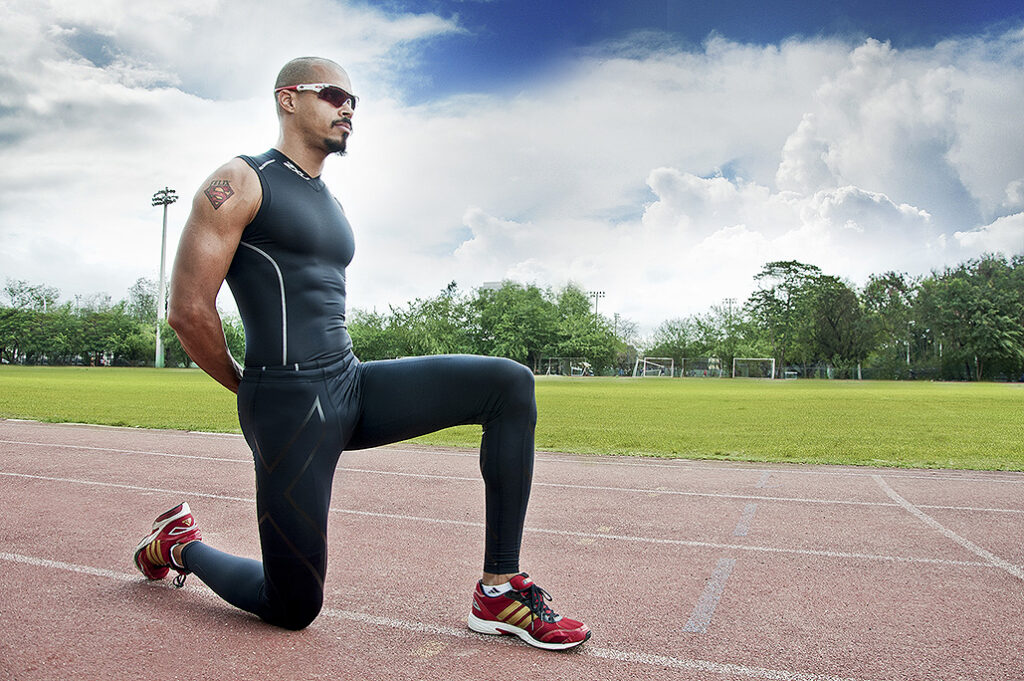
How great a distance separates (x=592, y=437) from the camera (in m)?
12.9

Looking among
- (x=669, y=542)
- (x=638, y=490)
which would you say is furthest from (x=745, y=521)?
(x=638, y=490)

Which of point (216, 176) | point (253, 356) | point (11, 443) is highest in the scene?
point (216, 176)

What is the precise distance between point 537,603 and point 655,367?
87.3 metres

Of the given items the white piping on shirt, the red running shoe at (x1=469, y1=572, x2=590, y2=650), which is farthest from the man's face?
the red running shoe at (x1=469, y1=572, x2=590, y2=650)

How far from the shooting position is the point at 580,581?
4.23 metres

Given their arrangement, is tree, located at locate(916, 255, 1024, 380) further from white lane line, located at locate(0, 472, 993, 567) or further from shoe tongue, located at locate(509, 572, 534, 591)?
shoe tongue, located at locate(509, 572, 534, 591)

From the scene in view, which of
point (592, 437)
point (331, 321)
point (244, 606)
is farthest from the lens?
point (592, 437)

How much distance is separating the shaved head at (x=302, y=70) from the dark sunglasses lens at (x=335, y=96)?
6cm

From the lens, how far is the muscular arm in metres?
2.85

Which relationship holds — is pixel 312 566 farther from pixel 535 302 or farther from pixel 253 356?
pixel 535 302

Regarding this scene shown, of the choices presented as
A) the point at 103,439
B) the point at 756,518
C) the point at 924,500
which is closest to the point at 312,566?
the point at 756,518

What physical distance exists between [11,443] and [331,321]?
9.35 m

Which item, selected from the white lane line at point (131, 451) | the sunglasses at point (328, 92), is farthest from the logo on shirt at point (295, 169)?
the white lane line at point (131, 451)

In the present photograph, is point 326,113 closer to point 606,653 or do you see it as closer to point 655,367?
point 606,653
